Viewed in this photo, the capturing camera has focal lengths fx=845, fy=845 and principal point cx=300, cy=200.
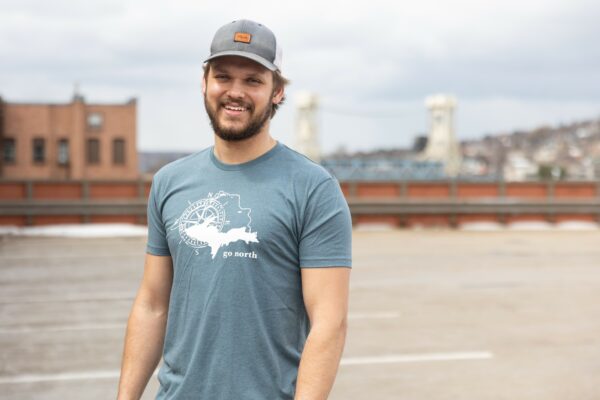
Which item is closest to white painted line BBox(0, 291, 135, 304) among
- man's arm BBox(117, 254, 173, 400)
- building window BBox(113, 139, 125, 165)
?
man's arm BBox(117, 254, 173, 400)

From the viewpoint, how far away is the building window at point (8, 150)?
65562 millimetres

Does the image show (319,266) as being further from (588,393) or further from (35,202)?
(35,202)

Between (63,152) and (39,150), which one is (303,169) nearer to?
(39,150)

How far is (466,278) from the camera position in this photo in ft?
50.2

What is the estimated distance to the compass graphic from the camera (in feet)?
8.45

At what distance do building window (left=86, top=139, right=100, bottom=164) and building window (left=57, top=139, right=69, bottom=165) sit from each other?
1.72 metres

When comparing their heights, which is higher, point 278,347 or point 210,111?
point 210,111

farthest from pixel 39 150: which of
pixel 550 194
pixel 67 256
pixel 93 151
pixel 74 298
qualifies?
pixel 74 298

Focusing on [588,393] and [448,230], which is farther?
[448,230]

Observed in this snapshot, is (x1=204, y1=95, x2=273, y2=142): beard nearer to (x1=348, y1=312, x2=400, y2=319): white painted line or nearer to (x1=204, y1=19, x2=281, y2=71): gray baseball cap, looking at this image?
(x1=204, y1=19, x2=281, y2=71): gray baseball cap

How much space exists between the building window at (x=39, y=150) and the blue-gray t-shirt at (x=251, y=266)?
222 ft

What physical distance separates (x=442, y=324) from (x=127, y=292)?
531 cm

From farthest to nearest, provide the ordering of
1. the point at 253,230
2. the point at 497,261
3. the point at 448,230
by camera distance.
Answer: the point at 448,230
the point at 497,261
the point at 253,230

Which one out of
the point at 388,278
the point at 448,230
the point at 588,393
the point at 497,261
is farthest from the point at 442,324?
the point at 448,230
